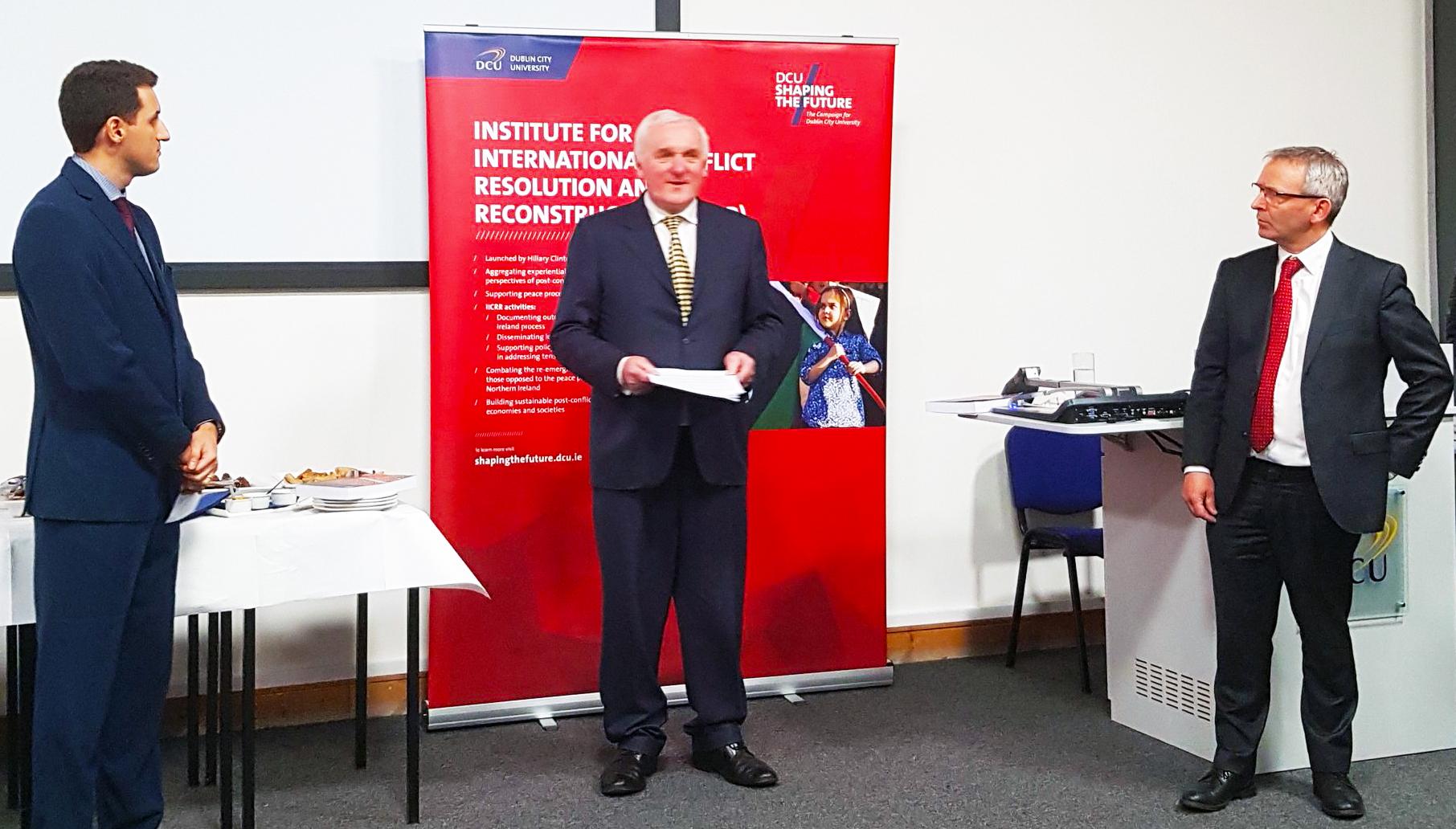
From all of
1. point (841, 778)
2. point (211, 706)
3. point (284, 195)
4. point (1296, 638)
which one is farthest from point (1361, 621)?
point (284, 195)

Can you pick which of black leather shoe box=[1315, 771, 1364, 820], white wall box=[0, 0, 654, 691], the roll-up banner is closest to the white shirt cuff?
the roll-up banner

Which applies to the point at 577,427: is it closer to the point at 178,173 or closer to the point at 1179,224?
the point at 178,173

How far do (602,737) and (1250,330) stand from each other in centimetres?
217

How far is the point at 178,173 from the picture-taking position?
3.93 metres

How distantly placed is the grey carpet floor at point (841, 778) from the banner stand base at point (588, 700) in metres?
0.04

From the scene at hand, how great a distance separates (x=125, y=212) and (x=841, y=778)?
2.27m

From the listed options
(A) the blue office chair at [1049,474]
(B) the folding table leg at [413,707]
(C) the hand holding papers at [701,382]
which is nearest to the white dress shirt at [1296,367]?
(C) the hand holding papers at [701,382]

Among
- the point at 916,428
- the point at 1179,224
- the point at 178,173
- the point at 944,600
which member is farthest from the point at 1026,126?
the point at 178,173

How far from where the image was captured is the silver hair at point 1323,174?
315 centimetres

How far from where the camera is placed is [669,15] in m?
4.39

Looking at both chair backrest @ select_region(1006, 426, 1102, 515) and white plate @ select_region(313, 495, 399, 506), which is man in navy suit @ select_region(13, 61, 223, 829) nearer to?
white plate @ select_region(313, 495, 399, 506)

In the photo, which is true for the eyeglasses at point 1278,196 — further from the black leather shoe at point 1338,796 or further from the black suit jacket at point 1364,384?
the black leather shoe at point 1338,796

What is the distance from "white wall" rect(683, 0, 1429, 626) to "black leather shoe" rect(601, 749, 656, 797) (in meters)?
1.54

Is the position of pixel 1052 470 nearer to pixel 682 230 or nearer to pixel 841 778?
pixel 841 778
